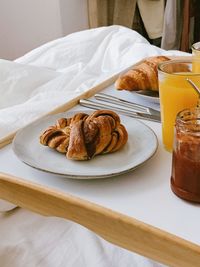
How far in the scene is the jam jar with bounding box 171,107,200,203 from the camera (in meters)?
0.59

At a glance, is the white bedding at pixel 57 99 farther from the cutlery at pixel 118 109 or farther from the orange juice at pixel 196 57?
the orange juice at pixel 196 57

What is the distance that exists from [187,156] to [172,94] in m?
0.18

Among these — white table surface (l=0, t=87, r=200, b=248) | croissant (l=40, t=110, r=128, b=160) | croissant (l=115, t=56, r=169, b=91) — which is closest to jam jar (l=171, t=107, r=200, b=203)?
white table surface (l=0, t=87, r=200, b=248)

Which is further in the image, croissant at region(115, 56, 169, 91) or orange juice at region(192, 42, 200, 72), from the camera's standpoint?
croissant at region(115, 56, 169, 91)

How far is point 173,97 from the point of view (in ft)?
2.46

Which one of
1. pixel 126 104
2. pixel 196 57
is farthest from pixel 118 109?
pixel 196 57

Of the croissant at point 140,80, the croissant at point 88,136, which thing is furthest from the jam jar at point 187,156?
the croissant at point 140,80

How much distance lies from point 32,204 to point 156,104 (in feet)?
1.45

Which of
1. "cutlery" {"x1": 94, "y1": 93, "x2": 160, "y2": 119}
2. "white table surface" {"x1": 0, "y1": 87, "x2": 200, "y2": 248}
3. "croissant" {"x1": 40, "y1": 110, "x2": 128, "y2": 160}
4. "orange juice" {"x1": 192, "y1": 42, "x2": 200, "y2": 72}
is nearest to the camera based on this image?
"white table surface" {"x1": 0, "y1": 87, "x2": 200, "y2": 248}

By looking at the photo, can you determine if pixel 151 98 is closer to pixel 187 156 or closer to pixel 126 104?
pixel 126 104

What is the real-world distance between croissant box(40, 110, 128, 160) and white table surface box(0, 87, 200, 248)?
0.05 m

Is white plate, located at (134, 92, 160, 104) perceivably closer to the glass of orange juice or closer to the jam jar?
the glass of orange juice

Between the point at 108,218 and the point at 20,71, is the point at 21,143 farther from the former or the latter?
the point at 20,71

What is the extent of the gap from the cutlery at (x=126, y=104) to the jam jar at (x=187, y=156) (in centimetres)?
30
